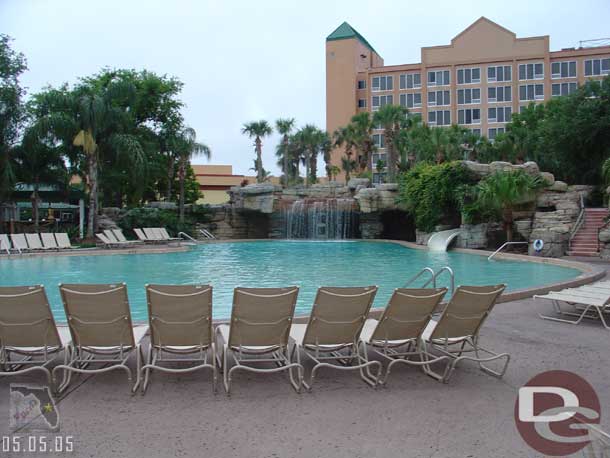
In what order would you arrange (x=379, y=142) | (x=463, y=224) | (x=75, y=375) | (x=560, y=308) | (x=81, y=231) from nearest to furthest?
1. (x=75, y=375)
2. (x=560, y=308)
3. (x=463, y=224)
4. (x=81, y=231)
5. (x=379, y=142)

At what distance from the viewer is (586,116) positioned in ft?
86.2

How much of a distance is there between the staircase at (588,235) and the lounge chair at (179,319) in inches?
666

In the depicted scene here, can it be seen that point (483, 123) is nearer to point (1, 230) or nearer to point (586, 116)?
point (586, 116)

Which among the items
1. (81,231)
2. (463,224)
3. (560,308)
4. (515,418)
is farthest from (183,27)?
(515,418)

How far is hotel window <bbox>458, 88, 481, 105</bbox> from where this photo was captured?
58.0 m

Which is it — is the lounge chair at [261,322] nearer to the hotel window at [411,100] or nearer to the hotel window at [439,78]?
the hotel window at [411,100]

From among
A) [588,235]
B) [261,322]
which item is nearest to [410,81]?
[588,235]

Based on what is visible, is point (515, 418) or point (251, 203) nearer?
point (515, 418)

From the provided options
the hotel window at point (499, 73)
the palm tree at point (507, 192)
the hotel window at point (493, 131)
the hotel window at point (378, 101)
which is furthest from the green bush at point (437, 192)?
the hotel window at point (378, 101)

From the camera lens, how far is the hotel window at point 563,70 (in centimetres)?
5503

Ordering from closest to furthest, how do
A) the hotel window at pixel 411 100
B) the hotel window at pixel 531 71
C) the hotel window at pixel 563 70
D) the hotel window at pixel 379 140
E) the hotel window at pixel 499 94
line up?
the hotel window at pixel 563 70 < the hotel window at pixel 531 71 < the hotel window at pixel 499 94 < the hotel window at pixel 411 100 < the hotel window at pixel 379 140

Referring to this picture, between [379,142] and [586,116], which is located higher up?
[379,142]

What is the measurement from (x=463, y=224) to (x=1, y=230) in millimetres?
21541

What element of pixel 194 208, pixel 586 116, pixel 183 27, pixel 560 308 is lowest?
pixel 560 308
